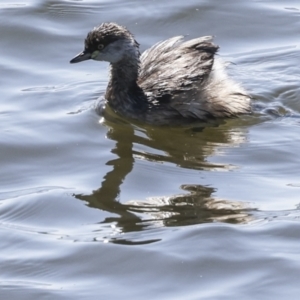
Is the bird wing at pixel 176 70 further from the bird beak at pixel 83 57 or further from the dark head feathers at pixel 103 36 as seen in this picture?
the bird beak at pixel 83 57

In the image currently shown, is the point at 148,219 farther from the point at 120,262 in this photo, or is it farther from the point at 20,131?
the point at 20,131

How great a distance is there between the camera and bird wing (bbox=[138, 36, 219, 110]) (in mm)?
8641

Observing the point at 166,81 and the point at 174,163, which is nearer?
the point at 174,163

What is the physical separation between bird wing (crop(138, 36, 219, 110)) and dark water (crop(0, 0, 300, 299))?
37 centimetres

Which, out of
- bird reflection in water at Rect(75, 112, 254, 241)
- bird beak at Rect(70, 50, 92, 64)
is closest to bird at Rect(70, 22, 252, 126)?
bird beak at Rect(70, 50, 92, 64)

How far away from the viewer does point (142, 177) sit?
732 cm

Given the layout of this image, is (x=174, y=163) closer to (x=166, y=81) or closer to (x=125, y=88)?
(x=166, y=81)

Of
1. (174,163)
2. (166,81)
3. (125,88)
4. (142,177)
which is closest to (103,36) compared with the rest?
(125,88)

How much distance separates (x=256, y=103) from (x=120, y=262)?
137 inches

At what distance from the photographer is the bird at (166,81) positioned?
8625mm

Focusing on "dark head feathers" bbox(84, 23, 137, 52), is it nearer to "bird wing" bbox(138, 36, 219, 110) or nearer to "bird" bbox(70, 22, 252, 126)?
"bird" bbox(70, 22, 252, 126)

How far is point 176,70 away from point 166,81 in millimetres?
133

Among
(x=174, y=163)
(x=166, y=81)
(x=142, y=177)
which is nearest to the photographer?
(x=142, y=177)

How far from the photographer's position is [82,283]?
572cm
